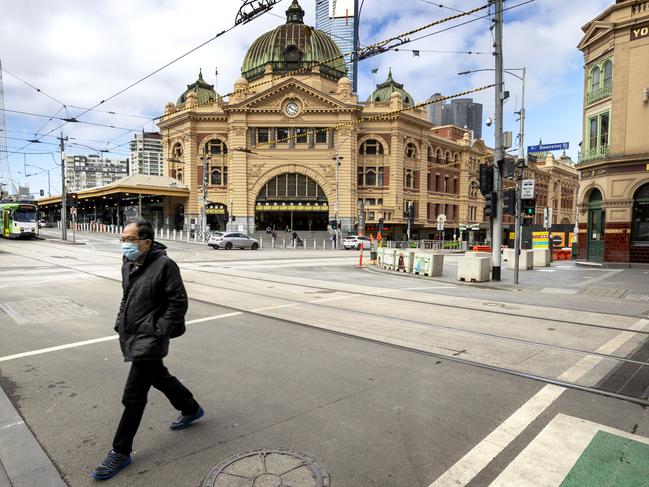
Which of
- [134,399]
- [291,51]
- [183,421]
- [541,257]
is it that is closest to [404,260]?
[541,257]

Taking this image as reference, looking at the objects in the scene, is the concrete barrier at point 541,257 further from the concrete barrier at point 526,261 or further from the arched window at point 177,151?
the arched window at point 177,151

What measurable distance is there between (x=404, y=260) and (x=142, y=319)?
1639 cm

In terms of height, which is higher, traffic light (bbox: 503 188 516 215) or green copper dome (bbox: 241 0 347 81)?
green copper dome (bbox: 241 0 347 81)

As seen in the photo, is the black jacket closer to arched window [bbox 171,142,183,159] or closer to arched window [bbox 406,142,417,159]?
arched window [bbox 406,142,417,159]

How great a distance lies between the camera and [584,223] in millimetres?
22469

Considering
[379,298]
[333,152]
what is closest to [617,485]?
[379,298]

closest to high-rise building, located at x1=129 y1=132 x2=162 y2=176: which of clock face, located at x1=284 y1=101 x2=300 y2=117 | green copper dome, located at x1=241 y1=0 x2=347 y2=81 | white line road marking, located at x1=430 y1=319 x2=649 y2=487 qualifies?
green copper dome, located at x1=241 y1=0 x2=347 y2=81

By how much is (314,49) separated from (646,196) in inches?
1836

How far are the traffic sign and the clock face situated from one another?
4086 centimetres

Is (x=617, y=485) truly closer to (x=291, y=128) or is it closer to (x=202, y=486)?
(x=202, y=486)

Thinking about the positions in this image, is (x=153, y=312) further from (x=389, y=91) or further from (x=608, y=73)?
(x=389, y=91)

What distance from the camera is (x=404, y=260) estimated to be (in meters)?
19.0

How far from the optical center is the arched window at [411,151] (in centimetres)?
5812

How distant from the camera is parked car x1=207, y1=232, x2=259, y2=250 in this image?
34.5 meters
